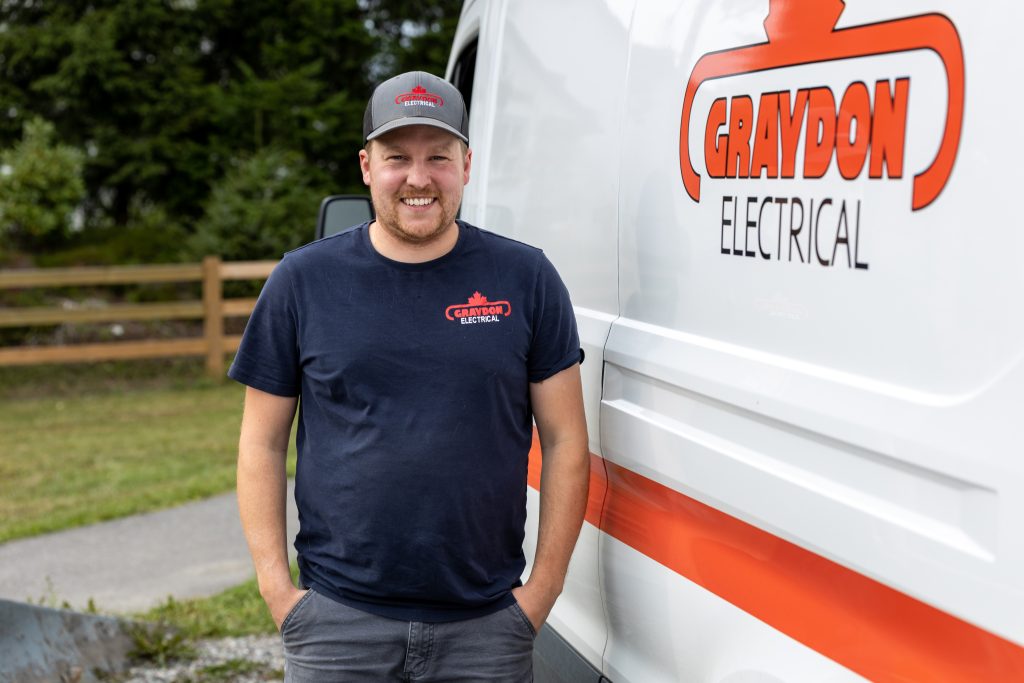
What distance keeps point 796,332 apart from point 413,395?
2.76 feet

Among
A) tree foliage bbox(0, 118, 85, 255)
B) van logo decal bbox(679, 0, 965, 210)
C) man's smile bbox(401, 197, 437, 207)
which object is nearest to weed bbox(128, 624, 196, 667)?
man's smile bbox(401, 197, 437, 207)

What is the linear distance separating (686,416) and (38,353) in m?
10.7

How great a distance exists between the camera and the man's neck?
7.74 feet

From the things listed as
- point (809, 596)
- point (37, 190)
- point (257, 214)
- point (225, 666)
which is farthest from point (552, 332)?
point (37, 190)

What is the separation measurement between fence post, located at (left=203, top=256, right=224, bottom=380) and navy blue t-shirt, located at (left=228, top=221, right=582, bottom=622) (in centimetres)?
1025

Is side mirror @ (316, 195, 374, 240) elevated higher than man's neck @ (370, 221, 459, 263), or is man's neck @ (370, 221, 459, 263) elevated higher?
side mirror @ (316, 195, 374, 240)

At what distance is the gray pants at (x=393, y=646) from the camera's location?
2334mm

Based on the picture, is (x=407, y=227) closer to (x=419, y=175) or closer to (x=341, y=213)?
(x=419, y=175)

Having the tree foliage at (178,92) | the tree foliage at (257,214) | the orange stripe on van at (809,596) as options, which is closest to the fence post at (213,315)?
the tree foliage at (257,214)

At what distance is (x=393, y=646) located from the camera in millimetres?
2336

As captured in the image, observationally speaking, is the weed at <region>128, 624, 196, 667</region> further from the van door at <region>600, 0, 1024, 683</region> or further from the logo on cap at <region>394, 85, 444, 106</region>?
the logo on cap at <region>394, 85, 444, 106</region>

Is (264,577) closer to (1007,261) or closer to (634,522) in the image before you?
(634,522)

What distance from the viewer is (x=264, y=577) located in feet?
7.93

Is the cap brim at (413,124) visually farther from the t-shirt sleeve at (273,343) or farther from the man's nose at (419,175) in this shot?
the t-shirt sleeve at (273,343)
